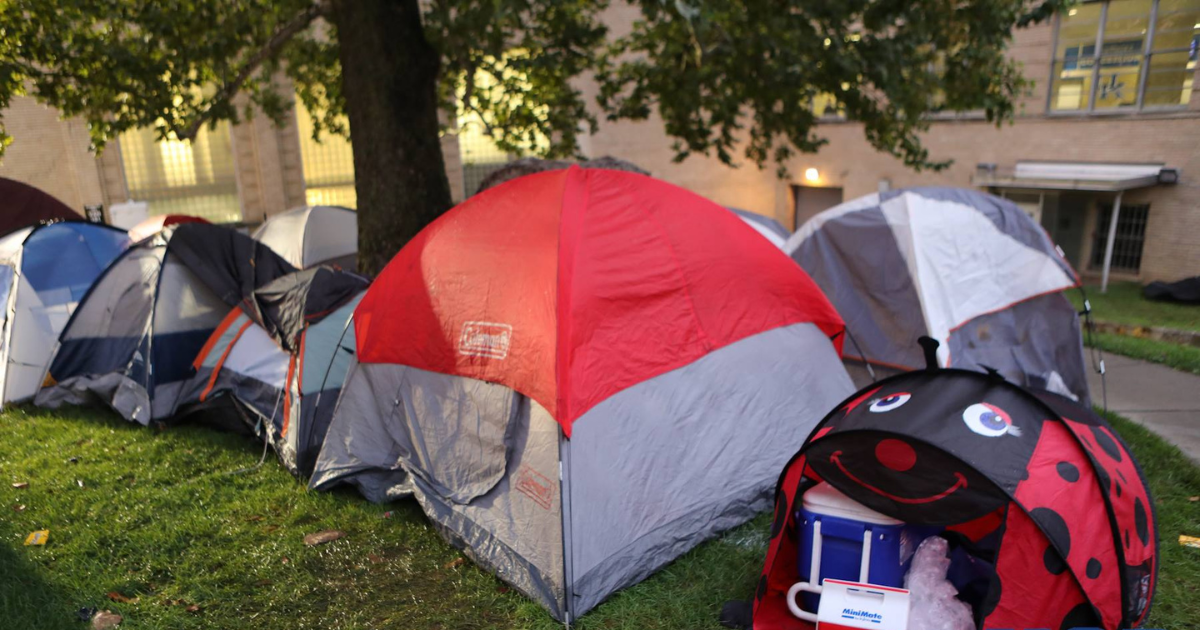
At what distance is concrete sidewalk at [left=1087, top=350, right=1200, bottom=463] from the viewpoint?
5.49 meters

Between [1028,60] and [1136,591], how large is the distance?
14.2 meters

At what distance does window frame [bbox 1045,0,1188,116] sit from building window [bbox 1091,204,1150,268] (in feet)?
5.84

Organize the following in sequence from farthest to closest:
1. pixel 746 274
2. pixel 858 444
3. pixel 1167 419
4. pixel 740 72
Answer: pixel 740 72 → pixel 1167 419 → pixel 746 274 → pixel 858 444

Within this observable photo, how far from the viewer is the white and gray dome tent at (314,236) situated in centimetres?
904

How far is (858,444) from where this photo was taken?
3004 mm

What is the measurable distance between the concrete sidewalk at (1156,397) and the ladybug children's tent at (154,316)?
6.95 m

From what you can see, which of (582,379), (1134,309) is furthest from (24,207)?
(1134,309)

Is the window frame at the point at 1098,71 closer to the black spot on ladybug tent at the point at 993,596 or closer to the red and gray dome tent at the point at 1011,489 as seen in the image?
the red and gray dome tent at the point at 1011,489

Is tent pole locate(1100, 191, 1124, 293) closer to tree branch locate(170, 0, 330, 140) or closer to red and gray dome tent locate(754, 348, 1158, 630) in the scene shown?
red and gray dome tent locate(754, 348, 1158, 630)

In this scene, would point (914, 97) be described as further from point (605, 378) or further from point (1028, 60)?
point (1028, 60)

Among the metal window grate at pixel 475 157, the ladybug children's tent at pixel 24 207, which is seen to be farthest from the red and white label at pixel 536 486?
the metal window grate at pixel 475 157

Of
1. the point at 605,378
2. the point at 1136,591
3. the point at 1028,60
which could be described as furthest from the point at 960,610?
the point at 1028,60

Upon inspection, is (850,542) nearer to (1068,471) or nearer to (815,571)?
(815,571)

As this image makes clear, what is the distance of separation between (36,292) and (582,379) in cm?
555
